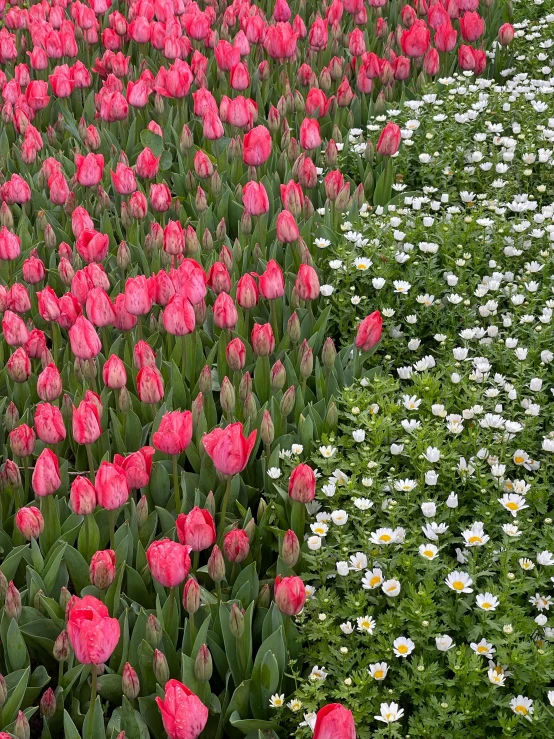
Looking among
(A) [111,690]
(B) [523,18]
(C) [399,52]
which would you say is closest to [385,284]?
(A) [111,690]

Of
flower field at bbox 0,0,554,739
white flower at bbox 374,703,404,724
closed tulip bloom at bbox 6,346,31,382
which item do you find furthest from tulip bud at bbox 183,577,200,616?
closed tulip bloom at bbox 6,346,31,382

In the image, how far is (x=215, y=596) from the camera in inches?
89.0

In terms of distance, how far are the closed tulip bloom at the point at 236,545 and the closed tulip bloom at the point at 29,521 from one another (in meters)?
0.45

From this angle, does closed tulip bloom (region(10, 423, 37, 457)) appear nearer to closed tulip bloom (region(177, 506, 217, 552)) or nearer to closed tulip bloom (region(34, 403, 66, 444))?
closed tulip bloom (region(34, 403, 66, 444))

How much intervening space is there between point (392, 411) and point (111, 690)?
3.68ft

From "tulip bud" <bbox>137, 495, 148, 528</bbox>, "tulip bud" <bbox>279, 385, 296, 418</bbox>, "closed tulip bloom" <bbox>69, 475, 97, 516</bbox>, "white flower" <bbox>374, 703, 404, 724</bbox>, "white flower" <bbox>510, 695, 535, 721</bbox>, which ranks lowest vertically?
"white flower" <bbox>510, 695, 535, 721</bbox>

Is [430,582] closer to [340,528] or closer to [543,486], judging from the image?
[340,528]

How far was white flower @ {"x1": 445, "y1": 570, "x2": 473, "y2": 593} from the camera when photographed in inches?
84.7

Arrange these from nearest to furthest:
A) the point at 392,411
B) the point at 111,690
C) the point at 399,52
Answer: the point at 111,690
the point at 392,411
the point at 399,52

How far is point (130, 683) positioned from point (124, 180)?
2047 millimetres

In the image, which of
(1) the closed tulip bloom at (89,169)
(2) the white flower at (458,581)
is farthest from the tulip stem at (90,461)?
(1) the closed tulip bloom at (89,169)

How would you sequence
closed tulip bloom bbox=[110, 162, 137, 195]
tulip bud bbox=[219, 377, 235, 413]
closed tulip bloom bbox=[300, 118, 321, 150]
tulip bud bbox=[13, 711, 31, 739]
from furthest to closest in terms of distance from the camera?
closed tulip bloom bbox=[300, 118, 321, 150] < closed tulip bloom bbox=[110, 162, 137, 195] < tulip bud bbox=[219, 377, 235, 413] < tulip bud bbox=[13, 711, 31, 739]

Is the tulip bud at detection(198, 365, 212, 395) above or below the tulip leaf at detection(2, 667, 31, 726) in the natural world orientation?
above

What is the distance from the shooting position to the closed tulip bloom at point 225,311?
269 cm
